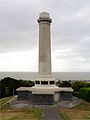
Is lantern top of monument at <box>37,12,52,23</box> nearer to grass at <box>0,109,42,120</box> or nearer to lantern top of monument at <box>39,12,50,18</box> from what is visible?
lantern top of monument at <box>39,12,50,18</box>

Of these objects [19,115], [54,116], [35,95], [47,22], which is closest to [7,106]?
[35,95]

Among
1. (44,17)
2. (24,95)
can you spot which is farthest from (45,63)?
(44,17)

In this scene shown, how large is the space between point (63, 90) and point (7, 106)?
33.3 ft

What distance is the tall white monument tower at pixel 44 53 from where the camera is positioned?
136 feet

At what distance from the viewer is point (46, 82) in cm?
4122

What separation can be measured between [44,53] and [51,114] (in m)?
13.7

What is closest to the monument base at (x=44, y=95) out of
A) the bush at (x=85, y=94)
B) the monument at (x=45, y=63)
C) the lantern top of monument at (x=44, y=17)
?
the monument at (x=45, y=63)

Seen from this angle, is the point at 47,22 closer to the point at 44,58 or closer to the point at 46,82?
the point at 44,58

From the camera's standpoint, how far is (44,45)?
1629 inches

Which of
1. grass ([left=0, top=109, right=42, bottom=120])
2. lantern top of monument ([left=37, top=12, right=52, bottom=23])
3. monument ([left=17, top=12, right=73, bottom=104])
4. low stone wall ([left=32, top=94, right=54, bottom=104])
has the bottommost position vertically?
grass ([left=0, top=109, right=42, bottom=120])

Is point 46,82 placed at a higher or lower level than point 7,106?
higher

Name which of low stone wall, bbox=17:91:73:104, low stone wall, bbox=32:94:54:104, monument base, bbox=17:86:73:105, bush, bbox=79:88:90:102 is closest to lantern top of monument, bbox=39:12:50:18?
monument base, bbox=17:86:73:105

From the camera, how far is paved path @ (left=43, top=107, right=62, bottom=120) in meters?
27.1

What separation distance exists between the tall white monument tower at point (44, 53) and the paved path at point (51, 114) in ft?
26.1
